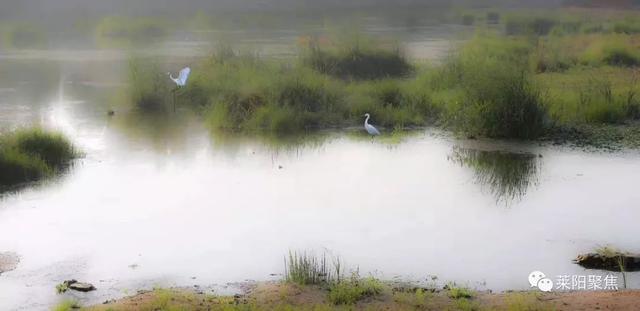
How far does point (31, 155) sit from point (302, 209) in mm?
3178

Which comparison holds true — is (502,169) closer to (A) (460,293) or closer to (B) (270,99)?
(B) (270,99)

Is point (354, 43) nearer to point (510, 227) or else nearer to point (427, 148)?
point (427, 148)

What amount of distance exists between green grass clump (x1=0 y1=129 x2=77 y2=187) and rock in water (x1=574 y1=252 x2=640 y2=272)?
17.7 ft

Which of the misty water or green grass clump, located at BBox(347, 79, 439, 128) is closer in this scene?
the misty water

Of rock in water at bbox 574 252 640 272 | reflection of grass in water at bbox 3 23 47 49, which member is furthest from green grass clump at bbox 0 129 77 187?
reflection of grass in water at bbox 3 23 47 49

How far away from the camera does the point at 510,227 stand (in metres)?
7.23

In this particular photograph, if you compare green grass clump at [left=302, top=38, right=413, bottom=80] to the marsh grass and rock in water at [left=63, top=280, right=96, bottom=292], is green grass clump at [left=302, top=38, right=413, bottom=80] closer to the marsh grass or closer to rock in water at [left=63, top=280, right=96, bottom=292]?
the marsh grass

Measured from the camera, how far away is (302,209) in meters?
7.80

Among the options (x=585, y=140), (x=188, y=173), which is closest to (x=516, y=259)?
(x=188, y=173)

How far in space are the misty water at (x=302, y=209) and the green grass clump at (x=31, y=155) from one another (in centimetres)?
23

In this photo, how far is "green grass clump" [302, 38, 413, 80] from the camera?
15.5 metres

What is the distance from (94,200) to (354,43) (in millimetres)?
8840

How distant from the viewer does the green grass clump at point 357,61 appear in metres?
15.5

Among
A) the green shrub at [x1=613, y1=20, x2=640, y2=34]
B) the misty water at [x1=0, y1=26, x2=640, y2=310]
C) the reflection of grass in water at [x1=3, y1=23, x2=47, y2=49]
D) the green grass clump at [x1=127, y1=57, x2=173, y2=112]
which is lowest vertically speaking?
the misty water at [x1=0, y1=26, x2=640, y2=310]
